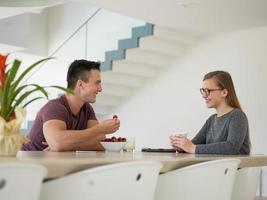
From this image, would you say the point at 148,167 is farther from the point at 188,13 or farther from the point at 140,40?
the point at 140,40

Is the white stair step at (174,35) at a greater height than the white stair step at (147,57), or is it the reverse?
the white stair step at (174,35)

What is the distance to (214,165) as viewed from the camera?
6.38 ft

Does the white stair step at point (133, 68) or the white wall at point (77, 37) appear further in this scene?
the white stair step at point (133, 68)

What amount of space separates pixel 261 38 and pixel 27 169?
Answer: 18.2ft

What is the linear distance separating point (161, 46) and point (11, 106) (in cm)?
506

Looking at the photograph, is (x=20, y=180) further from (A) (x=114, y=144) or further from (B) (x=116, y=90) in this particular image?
(B) (x=116, y=90)

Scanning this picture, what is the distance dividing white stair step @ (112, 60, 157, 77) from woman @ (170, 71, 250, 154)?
3.74 m

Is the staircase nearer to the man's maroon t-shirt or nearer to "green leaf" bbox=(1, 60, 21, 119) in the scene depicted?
the man's maroon t-shirt

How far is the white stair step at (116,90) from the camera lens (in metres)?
7.30

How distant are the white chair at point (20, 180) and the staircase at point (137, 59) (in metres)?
5.31

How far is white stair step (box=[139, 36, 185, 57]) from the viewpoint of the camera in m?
6.66

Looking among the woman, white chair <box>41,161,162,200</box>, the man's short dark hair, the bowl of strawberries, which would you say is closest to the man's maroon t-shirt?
the man's short dark hair

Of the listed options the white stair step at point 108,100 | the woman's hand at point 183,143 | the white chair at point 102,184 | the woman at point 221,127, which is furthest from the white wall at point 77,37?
the white chair at point 102,184

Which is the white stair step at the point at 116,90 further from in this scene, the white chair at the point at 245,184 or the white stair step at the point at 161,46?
the white chair at the point at 245,184
